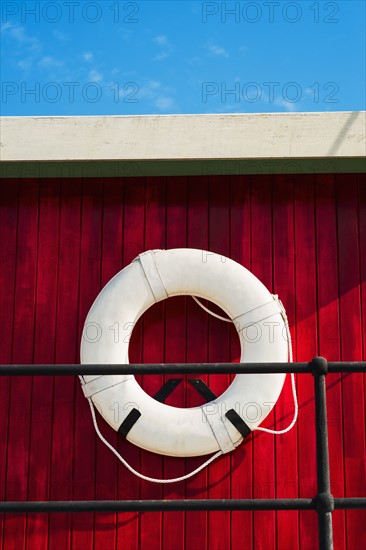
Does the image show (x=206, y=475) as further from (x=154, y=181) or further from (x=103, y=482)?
(x=154, y=181)

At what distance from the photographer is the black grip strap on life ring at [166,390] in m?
2.78

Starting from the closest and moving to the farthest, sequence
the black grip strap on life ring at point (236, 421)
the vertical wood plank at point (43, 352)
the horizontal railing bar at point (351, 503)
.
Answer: the horizontal railing bar at point (351, 503)
the black grip strap on life ring at point (236, 421)
the vertical wood plank at point (43, 352)

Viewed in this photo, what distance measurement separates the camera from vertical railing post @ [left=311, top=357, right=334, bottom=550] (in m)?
1.27

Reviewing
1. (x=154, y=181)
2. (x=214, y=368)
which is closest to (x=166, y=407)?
(x=154, y=181)

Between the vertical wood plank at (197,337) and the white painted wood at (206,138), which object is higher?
the white painted wood at (206,138)

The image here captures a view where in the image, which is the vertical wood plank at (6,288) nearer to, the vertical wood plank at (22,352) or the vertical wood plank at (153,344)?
the vertical wood plank at (22,352)

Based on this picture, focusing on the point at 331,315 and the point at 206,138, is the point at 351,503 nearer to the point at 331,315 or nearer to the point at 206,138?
the point at 331,315

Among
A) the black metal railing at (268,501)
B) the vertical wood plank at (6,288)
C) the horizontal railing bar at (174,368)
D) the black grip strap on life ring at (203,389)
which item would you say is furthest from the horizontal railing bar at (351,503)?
the vertical wood plank at (6,288)

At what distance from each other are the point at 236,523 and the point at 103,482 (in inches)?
22.9

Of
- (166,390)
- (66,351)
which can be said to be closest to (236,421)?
(166,390)

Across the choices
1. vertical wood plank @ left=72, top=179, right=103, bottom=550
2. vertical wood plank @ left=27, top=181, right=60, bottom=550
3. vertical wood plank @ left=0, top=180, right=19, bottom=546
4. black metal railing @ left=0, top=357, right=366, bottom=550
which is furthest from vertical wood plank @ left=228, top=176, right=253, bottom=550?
black metal railing @ left=0, top=357, right=366, bottom=550

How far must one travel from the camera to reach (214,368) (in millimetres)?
1322

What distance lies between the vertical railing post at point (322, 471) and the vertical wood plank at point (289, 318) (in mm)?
1494

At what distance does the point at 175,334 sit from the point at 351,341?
30.3 inches
